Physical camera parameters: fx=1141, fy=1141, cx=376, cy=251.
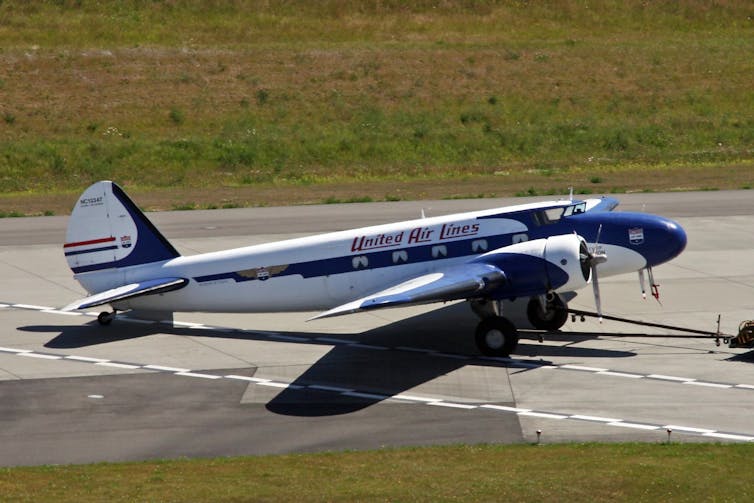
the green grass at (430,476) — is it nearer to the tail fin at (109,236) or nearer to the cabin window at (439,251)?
the cabin window at (439,251)

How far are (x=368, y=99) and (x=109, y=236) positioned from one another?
5680 centimetres

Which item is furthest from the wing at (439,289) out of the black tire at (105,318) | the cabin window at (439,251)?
the black tire at (105,318)

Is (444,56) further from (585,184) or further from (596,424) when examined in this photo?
(596,424)

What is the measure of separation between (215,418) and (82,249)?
34.4 ft

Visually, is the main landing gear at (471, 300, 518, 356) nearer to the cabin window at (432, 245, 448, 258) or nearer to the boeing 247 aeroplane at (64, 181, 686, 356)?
the boeing 247 aeroplane at (64, 181, 686, 356)

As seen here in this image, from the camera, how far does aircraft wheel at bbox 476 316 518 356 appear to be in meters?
30.7

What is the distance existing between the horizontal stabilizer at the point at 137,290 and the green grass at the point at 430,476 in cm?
1027

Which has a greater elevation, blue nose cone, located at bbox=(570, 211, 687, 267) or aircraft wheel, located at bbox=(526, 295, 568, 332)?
blue nose cone, located at bbox=(570, 211, 687, 267)

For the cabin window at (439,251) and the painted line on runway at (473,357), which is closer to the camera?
the painted line on runway at (473,357)

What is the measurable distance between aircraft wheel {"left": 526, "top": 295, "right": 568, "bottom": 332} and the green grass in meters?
10.0

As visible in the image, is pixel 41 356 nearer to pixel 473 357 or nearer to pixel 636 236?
pixel 473 357

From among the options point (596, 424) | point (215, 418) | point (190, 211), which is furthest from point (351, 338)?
point (190, 211)

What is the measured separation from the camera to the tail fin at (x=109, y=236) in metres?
34.4

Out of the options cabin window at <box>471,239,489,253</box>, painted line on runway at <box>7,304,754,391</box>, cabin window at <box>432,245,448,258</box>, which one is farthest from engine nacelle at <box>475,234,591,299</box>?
cabin window at <box>432,245,448,258</box>
